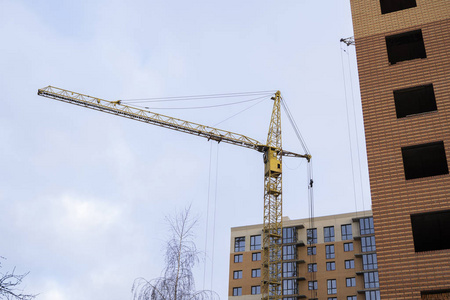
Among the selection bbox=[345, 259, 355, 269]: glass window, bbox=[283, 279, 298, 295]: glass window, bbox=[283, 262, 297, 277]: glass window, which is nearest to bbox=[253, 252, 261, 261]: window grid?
bbox=[283, 262, 297, 277]: glass window

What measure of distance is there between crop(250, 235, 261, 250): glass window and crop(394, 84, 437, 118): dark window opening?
54.0 m

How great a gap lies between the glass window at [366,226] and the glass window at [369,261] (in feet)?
11.4

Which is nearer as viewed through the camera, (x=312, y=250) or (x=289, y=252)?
(x=312, y=250)

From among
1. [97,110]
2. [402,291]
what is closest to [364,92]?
[402,291]

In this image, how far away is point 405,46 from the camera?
98.9 ft

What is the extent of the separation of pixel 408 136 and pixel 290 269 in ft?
182

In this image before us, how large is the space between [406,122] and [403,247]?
6.38 meters

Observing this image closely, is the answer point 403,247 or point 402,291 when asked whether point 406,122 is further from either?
point 402,291

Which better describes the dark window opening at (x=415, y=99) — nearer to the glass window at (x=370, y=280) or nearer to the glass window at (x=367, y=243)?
the glass window at (x=370, y=280)

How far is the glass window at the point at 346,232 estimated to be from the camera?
74.4m

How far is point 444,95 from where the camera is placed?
24.9 m

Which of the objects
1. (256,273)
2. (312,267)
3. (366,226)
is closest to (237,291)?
(256,273)

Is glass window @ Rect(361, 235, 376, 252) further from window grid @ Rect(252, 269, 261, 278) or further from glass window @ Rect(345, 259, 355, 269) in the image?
window grid @ Rect(252, 269, 261, 278)

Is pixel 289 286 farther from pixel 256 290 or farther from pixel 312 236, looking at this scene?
pixel 312 236
